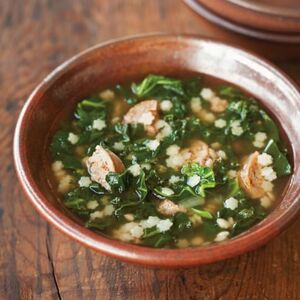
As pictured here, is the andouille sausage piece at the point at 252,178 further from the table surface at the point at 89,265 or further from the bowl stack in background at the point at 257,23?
the bowl stack in background at the point at 257,23

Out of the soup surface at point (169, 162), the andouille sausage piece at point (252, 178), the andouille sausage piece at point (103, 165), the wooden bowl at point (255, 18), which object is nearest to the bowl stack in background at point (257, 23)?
the wooden bowl at point (255, 18)

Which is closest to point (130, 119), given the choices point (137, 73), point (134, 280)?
point (137, 73)

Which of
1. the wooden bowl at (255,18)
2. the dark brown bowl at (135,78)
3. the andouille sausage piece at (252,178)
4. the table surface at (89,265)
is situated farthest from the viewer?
the wooden bowl at (255,18)

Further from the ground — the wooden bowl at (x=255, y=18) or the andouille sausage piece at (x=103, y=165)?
the wooden bowl at (x=255, y=18)

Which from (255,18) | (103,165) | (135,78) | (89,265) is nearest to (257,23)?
(255,18)

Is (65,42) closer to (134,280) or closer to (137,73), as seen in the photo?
(137,73)

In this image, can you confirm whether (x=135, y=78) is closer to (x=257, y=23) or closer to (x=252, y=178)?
(x=257, y=23)

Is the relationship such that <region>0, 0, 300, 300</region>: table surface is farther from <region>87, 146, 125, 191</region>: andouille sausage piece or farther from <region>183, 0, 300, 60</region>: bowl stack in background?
<region>87, 146, 125, 191</region>: andouille sausage piece

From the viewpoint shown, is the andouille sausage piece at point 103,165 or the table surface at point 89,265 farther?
the andouille sausage piece at point 103,165
